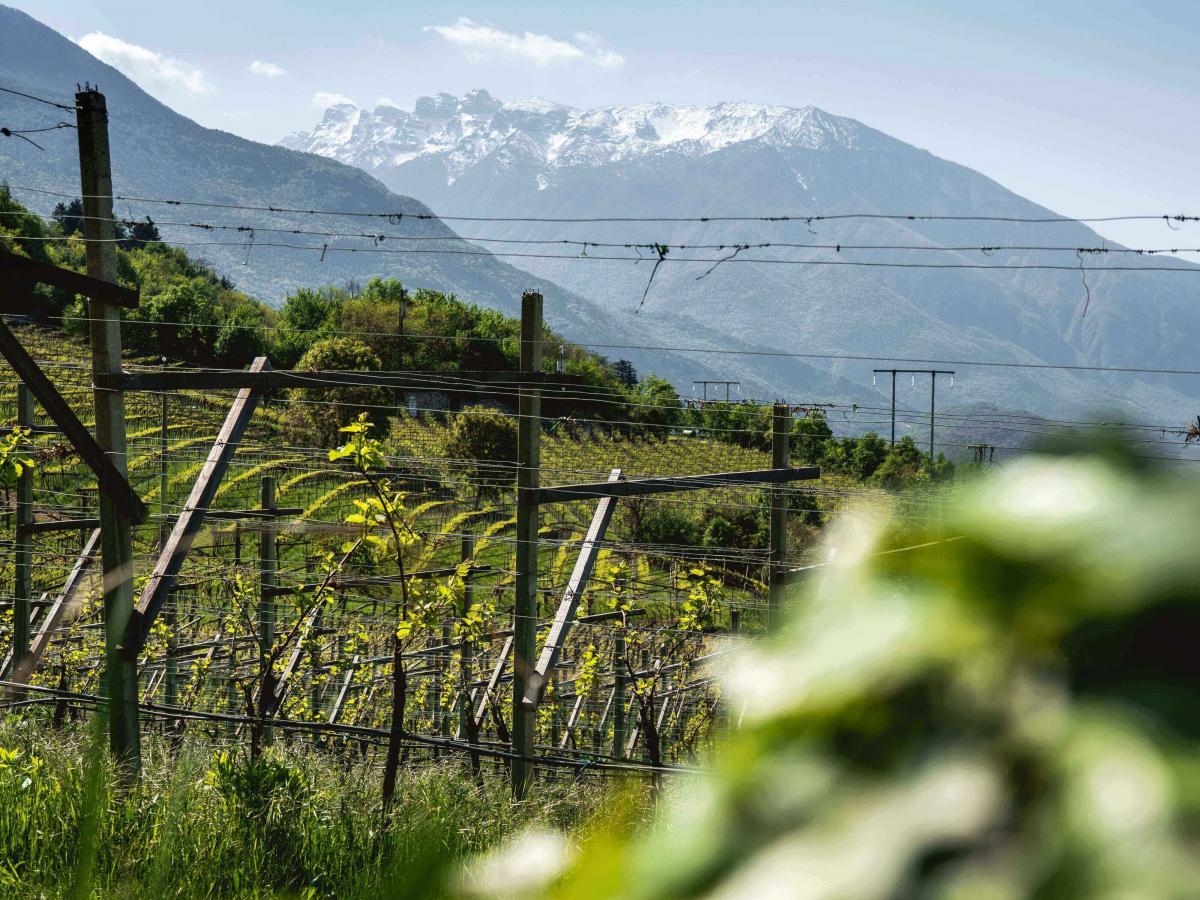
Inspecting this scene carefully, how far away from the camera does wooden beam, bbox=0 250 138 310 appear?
4320 mm

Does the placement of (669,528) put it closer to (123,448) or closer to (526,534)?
(526,534)

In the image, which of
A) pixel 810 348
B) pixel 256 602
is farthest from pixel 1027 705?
pixel 810 348

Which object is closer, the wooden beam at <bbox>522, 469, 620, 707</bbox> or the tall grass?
the tall grass

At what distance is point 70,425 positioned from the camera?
4648 millimetres

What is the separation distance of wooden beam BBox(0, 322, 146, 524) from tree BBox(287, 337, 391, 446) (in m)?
16.7

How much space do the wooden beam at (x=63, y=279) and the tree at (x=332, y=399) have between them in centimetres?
1690

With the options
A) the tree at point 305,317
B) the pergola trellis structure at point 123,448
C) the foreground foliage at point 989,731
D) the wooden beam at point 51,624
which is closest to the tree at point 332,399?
the tree at point 305,317

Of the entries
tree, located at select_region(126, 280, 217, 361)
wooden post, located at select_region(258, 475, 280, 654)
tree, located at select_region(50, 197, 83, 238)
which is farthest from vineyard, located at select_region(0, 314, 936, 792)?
tree, located at select_region(126, 280, 217, 361)

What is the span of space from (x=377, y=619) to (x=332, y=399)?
665 inches

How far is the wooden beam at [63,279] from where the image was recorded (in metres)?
4.32

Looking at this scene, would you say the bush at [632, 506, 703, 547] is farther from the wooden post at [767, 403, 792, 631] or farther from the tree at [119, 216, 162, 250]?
the wooden post at [767, 403, 792, 631]

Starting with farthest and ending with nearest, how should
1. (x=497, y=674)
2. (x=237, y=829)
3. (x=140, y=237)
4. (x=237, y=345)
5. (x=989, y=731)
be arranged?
(x=140, y=237) → (x=237, y=345) → (x=497, y=674) → (x=237, y=829) → (x=989, y=731)

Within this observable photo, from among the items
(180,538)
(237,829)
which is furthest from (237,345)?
(237,829)

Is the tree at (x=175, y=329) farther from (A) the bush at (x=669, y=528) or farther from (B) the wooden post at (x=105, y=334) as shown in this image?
(B) the wooden post at (x=105, y=334)
